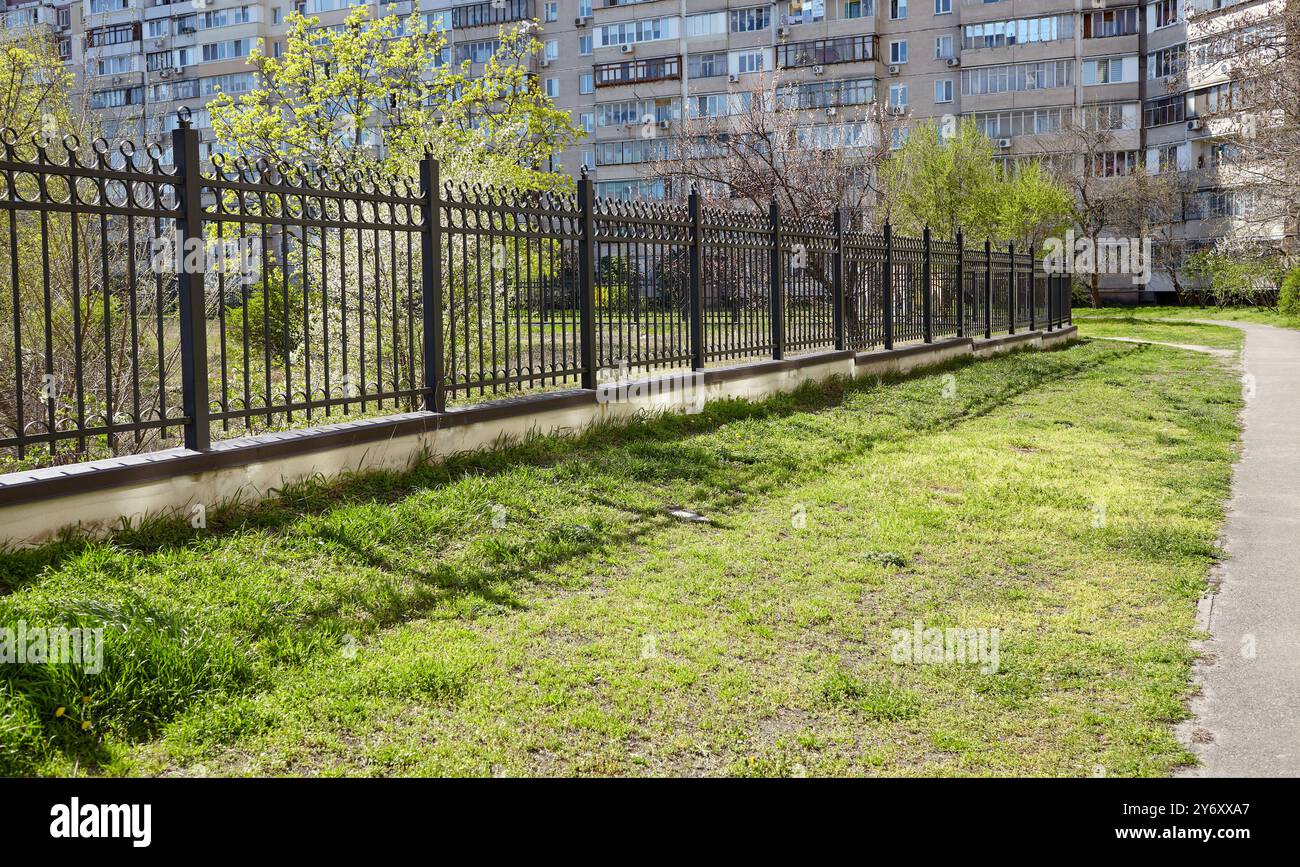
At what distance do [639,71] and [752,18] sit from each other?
6.99m

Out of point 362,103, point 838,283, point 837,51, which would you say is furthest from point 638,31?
point 838,283

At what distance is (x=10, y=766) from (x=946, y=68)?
61.0m

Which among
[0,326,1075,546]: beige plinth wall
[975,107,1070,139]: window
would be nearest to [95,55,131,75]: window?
[975,107,1070,139]: window

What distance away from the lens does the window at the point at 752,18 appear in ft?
194

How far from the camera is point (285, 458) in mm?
6793

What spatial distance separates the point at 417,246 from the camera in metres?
10.7

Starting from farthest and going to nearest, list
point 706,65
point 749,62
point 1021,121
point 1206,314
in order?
point 706,65 → point 749,62 → point 1021,121 → point 1206,314

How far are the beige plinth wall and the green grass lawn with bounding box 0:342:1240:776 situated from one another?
190 millimetres

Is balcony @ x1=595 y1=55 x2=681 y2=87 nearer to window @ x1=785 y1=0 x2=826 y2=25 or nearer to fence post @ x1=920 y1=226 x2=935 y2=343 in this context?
window @ x1=785 y1=0 x2=826 y2=25

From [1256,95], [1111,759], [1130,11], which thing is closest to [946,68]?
[1130,11]

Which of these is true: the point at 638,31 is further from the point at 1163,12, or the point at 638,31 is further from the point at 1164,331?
the point at 1164,331

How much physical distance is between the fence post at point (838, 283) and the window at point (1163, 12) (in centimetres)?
5068

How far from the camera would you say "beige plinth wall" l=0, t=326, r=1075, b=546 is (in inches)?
217

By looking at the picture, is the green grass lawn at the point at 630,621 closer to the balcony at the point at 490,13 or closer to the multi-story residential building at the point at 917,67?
the multi-story residential building at the point at 917,67
